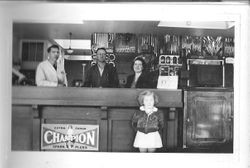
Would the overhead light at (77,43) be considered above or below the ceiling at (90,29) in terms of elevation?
below

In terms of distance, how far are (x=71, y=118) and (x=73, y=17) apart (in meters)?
0.56

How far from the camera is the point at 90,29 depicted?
225 centimetres

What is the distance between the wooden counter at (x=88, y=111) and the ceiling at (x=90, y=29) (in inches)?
11.9

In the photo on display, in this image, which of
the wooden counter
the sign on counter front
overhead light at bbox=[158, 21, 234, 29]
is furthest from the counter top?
overhead light at bbox=[158, 21, 234, 29]

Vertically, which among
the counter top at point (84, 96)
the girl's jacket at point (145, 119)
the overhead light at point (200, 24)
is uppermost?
the overhead light at point (200, 24)

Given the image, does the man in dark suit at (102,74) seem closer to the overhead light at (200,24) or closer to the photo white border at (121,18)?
the photo white border at (121,18)

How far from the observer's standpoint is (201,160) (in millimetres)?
2264

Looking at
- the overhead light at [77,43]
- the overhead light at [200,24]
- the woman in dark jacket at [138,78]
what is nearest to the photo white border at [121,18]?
the overhead light at [200,24]

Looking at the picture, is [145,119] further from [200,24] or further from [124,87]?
[200,24]

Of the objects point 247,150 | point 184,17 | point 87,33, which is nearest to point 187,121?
point 247,150

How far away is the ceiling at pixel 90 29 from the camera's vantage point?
7.37ft

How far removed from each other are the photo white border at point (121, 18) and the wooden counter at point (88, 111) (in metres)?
0.05

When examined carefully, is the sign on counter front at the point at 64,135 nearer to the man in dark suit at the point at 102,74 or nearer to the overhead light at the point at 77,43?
the man in dark suit at the point at 102,74

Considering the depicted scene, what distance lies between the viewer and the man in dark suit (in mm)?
2260
